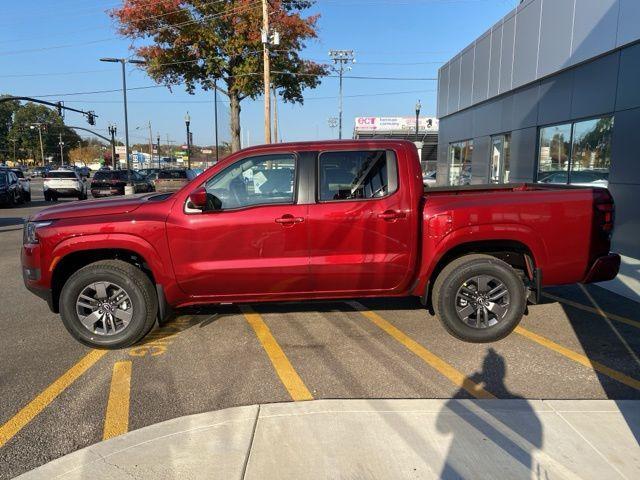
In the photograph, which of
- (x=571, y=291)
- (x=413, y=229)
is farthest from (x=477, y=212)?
(x=571, y=291)

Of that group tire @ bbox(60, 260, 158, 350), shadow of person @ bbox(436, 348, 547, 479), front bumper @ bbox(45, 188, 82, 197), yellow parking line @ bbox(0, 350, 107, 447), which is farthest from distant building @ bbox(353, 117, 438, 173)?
shadow of person @ bbox(436, 348, 547, 479)

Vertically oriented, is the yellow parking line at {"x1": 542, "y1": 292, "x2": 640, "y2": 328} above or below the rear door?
below

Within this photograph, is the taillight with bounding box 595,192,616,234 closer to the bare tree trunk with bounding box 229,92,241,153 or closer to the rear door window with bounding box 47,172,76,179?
the bare tree trunk with bounding box 229,92,241,153

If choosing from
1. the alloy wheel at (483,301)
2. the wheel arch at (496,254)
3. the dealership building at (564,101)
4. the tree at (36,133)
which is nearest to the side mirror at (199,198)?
the wheel arch at (496,254)

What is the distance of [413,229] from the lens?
464 centimetres

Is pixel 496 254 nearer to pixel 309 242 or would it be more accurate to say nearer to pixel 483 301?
pixel 483 301

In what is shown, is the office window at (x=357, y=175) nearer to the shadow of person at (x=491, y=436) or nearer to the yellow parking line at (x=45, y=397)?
the shadow of person at (x=491, y=436)

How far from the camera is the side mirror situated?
174 inches

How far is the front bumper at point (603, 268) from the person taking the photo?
478cm

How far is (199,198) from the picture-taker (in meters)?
4.43

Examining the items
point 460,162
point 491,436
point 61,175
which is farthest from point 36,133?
point 491,436

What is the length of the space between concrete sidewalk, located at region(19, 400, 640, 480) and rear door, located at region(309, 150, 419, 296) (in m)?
1.38

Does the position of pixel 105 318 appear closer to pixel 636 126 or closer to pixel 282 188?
pixel 282 188

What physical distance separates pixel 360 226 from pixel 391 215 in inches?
12.2
